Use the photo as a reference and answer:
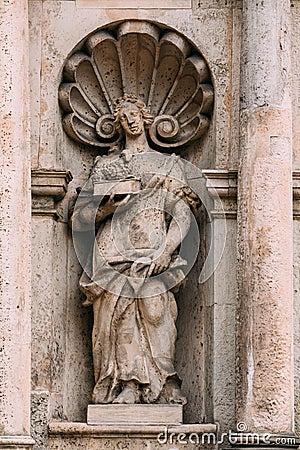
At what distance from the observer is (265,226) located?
419 inches

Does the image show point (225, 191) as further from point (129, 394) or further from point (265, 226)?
point (129, 394)

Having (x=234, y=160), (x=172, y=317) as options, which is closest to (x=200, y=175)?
(x=234, y=160)

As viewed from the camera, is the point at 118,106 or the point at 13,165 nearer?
the point at 13,165

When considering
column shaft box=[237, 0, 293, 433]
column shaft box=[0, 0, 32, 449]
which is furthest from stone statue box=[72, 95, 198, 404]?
column shaft box=[0, 0, 32, 449]

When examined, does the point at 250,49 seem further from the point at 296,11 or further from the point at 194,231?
the point at 194,231

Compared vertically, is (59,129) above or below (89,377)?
above

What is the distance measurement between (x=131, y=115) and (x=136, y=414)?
2.11m

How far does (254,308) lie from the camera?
10578 millimetres

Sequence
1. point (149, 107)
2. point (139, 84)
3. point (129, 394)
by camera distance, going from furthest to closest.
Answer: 1. point (139, 84)
2. point (149, 107)
3. point (129, 394)

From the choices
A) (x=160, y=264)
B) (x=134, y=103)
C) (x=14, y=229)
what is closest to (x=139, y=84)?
(x=134, y=103)

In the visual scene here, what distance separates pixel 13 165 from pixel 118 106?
1281 mm

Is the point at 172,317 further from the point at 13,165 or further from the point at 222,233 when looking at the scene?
the point at 13,165

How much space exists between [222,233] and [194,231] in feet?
0.90

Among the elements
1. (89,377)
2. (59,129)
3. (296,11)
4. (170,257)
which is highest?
(296,11)
